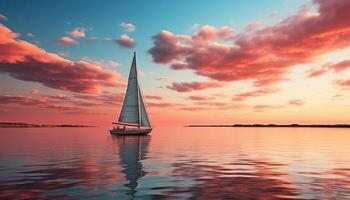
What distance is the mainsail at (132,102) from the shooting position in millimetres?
93688

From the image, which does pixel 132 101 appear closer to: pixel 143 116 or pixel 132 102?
pixel 132 102

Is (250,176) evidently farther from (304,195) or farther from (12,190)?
(12,190)

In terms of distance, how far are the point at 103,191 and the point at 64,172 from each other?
10.1m

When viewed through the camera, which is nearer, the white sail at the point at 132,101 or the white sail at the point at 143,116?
the white sail at the point at 132,101

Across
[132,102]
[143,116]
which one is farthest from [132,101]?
[143,116]

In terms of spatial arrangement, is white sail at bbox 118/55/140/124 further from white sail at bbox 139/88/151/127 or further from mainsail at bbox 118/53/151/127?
white sail at bbox 139/88/151/127

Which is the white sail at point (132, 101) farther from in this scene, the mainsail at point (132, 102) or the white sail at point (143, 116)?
the white sail at point (143, 116)

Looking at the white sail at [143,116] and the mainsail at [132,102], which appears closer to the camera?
the mainsail at [132,102]

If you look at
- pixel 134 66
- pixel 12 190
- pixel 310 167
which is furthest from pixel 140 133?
pixel 12 190

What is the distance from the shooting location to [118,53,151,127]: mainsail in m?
93.7

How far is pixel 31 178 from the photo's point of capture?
24.8 m

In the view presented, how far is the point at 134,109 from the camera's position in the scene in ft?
308

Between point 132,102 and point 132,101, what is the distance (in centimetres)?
29

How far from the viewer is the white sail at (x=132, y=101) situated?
307ft
